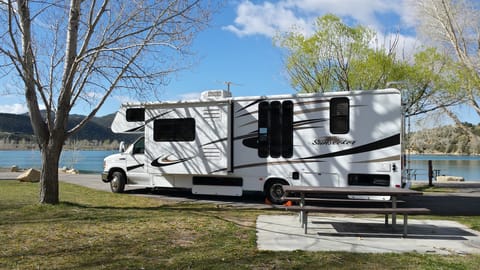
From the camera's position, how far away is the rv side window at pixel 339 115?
10.8 m

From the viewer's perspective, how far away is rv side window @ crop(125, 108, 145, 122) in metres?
13.2

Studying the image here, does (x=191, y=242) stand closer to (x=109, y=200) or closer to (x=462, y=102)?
(x=109, y=200)

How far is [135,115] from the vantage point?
43.8 ft

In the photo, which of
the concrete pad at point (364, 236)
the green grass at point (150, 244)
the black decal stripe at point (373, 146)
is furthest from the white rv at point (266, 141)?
the green grass at point (150, 244)

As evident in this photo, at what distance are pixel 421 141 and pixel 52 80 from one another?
1862 cm

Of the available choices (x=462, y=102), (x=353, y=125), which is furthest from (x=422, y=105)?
(x=353, y=125)

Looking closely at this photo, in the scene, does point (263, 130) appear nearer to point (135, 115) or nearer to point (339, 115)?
point (339, 115)

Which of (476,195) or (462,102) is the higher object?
(462,102)

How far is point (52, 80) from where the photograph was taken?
31.9 feet

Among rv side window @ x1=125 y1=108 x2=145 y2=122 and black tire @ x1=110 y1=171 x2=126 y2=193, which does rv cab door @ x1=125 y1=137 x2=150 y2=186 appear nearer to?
black tire @ x1=110 y1=171 x2=126 y2=193

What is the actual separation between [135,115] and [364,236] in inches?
340

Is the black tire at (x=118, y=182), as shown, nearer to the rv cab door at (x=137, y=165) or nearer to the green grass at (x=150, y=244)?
the rv cab door at (x=137, y=165)

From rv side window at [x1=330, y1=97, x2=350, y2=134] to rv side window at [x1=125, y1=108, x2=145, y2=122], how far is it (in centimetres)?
586

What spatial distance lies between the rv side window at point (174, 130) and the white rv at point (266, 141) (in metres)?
0.03
